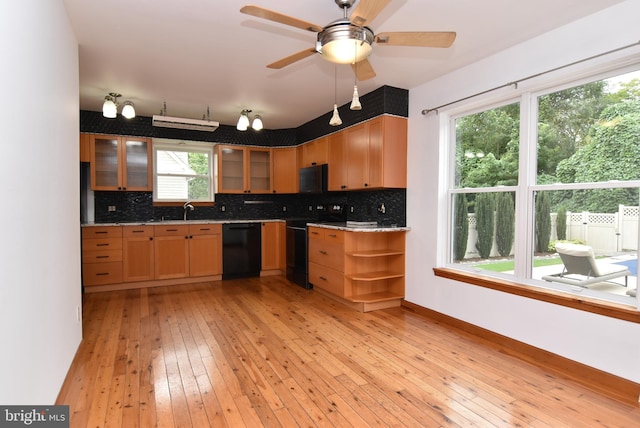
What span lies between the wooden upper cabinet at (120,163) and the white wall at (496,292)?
3.88 meters

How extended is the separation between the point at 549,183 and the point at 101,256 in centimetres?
519

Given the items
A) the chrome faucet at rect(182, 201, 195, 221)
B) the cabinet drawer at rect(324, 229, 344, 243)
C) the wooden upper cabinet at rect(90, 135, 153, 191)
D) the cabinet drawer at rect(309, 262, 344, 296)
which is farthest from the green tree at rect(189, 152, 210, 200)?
the cabinet drawer at rect(324, 229, 344, 243)

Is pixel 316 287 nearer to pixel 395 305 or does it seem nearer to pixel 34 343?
pixel 395 305

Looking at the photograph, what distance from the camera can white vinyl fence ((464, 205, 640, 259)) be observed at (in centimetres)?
222

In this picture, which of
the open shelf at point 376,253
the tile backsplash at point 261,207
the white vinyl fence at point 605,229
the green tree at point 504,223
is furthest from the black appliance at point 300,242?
the white vinyl fence at point 605,229

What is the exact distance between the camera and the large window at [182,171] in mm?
5309

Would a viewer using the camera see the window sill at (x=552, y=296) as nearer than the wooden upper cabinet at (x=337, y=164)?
Yes

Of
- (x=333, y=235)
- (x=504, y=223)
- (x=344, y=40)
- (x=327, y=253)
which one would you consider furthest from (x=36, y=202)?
(x=504, y=223)

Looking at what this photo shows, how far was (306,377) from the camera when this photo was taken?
2287 millimetres

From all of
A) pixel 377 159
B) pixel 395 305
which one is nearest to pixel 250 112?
pixel 377 159

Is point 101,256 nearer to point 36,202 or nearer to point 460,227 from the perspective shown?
point 36,202

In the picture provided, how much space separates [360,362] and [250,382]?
83 centimetres

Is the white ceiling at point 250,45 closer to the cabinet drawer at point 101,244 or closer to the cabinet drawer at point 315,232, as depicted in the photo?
the cabinet drawer at point 315,232

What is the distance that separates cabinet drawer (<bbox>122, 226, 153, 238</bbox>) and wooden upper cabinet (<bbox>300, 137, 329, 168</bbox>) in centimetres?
256
